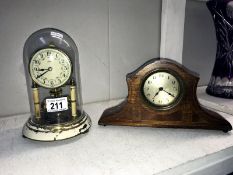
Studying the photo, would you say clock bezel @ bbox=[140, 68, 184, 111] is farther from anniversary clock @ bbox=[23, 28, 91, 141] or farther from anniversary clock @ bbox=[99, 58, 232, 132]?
anniversary clock @ bbox=[23, 28, 91, 141]

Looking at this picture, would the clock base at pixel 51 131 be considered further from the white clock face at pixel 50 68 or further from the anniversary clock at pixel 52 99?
the white clock face at pixel 50 68

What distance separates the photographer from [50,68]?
2.00 ft

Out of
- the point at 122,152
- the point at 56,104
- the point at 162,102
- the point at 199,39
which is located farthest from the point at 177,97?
the point at 199,39

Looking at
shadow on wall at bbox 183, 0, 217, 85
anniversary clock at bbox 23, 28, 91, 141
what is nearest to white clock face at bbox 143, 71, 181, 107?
anniversary clock at bbox 23, 28, 91, 141

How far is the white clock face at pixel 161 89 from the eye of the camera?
0.67 m

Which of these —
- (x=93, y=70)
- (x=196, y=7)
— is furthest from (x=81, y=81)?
(x=196, y=7)

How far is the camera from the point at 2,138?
612 millimetres

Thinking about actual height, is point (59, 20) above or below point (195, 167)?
above

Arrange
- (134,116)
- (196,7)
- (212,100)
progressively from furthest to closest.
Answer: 1. (196,7)
2. (212,100)
3. (134,116)

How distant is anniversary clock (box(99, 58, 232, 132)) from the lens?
0.66m

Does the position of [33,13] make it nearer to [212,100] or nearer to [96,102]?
[96,102]

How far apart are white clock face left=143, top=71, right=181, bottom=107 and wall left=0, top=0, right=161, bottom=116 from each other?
268 mm

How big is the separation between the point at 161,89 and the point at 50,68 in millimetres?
337

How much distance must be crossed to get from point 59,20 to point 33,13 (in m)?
0.09
